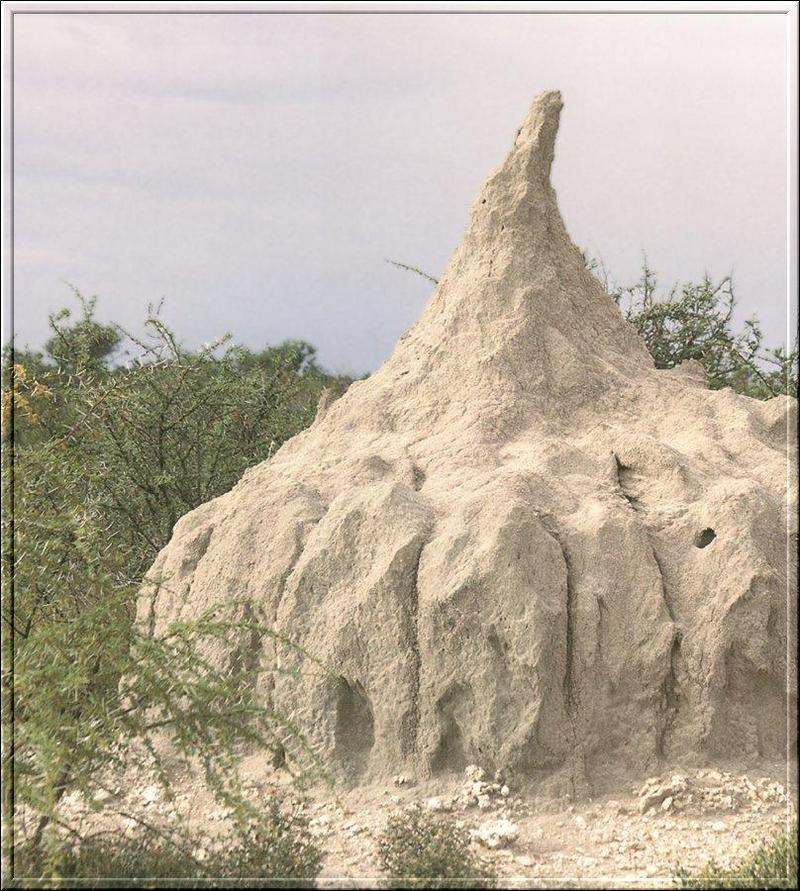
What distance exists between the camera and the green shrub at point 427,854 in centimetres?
459

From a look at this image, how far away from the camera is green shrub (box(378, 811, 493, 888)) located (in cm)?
459

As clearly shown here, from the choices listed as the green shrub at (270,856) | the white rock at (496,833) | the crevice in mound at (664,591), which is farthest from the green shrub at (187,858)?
the crevice in mound at (664,591)

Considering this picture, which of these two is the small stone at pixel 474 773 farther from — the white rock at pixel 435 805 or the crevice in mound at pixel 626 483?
the crevice in mound at pixel 626 483

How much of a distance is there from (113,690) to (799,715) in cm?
321

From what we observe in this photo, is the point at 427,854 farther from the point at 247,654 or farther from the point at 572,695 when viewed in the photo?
the point at 247,654

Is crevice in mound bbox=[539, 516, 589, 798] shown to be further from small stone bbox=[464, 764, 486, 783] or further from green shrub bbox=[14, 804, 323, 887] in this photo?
green shrub bbox=[14, 804, 323, 887]

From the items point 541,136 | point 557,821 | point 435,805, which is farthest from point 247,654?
point 541,136

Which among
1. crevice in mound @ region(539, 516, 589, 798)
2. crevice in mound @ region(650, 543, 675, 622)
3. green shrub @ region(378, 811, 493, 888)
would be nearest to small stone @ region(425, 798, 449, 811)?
green shrub @ region(378, 811, 493, 888)

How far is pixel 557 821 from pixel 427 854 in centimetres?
72

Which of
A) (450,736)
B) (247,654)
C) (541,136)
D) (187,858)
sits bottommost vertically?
(187,858)

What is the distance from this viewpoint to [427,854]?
4.73 m

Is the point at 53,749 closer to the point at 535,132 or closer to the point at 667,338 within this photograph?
the point at 535,132

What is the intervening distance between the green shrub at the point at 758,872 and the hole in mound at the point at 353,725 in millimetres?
1647

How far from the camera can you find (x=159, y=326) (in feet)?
36.4
